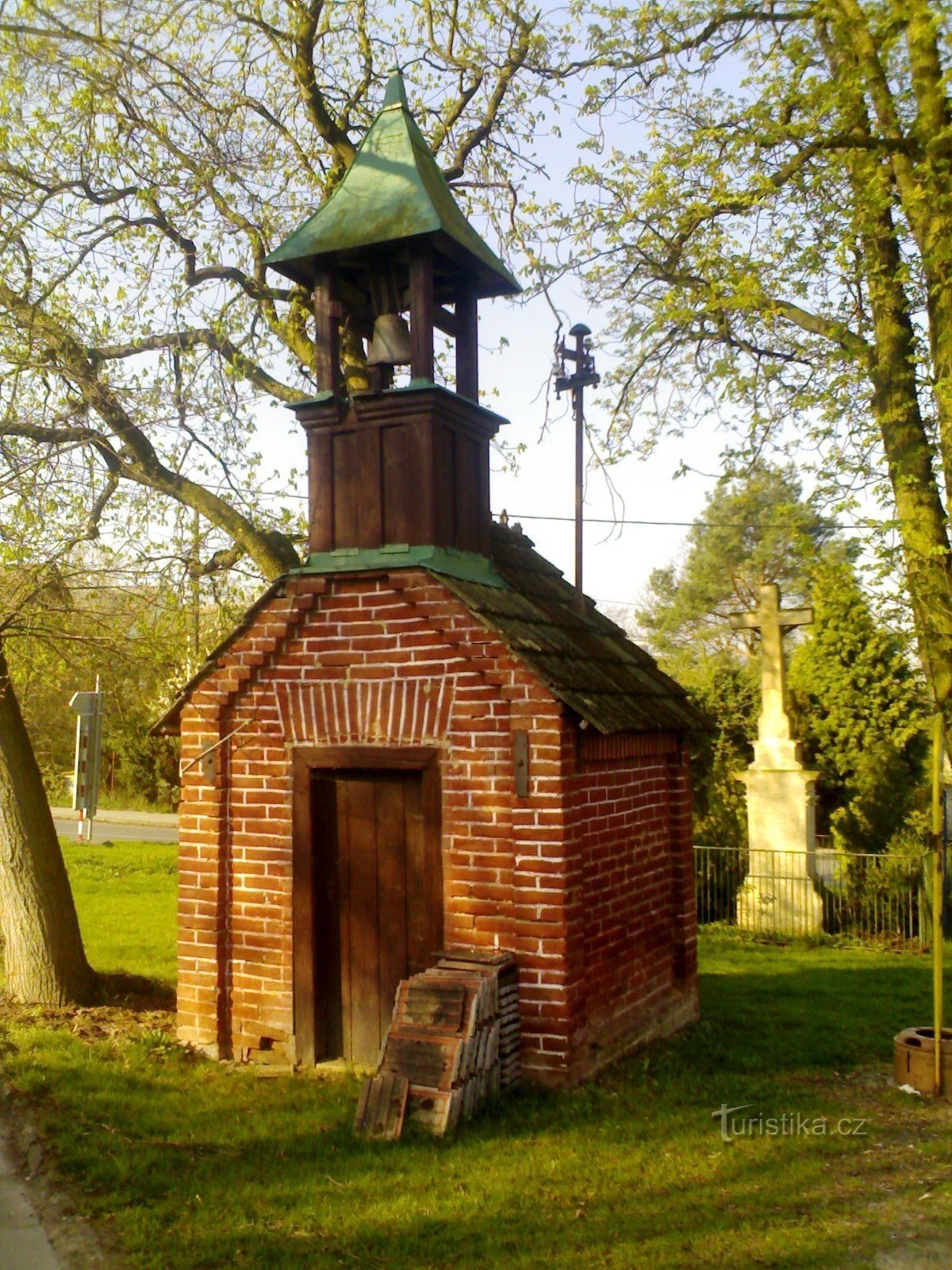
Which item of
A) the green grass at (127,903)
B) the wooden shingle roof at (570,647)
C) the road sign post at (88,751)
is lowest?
the green grass at (127,903)

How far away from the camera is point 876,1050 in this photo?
8305mm

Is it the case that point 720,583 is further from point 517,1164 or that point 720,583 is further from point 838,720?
point 517,1164

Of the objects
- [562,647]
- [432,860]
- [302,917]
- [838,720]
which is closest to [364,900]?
[302,917]

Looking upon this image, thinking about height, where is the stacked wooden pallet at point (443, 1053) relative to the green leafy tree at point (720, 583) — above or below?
below

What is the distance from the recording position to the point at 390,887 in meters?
7.32

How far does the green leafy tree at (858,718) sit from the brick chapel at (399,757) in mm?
8968

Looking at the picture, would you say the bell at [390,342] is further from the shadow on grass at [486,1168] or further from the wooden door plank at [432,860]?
the shadow on grass at [486,1168]

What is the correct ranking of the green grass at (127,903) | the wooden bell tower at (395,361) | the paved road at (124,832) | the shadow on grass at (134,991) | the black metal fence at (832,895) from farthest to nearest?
the paved road at (124,832)
the black metal fence at (832,895)
the green grass at (127,903)
the shadow on grass at (134,991)
the wooden bell tower at (395,361)

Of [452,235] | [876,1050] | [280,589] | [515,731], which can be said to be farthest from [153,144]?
[876,1050]

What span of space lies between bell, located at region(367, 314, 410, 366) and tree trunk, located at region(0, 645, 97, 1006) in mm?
4305

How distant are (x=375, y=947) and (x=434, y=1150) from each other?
1783 millimetres

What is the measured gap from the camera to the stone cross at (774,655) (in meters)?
15.1

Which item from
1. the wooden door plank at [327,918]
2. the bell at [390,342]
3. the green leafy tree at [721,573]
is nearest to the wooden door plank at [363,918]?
the wooden door plank at [327,918]

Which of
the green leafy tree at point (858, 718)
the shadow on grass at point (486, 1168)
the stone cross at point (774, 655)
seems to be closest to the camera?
the shadow on grass at point (486, 1168)
